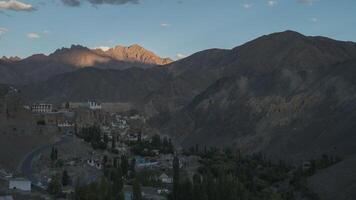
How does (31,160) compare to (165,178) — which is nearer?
(165,178)

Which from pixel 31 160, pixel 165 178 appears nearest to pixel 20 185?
pixel 31 160

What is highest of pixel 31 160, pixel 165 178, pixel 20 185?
pixel 31 160

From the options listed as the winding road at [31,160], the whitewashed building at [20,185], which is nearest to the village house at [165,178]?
the winding road at [31,160]

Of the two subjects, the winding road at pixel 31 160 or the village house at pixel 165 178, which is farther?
the village house at pixel 165 178

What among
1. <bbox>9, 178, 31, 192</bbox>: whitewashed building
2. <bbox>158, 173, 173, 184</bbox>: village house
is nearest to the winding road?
<bbox>9, 178, 31, 192</bbox>: whitewashed building

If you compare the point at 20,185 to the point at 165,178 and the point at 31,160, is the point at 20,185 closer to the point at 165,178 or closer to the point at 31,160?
the point at 31,160

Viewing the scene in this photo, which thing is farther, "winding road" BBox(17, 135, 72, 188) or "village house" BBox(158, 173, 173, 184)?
"village house" BBox(158, 173, 173, 184)

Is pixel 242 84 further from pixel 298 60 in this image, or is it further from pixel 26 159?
pixel 26 159

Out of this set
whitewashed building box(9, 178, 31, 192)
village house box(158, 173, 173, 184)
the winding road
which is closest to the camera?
whitewashed building box(9, 178, 31, 192)

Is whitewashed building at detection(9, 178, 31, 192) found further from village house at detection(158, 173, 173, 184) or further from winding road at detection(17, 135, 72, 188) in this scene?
village house at detection(158, 173, 173, 184)

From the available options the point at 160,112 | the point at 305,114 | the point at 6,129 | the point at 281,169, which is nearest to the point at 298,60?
the point at 160,112

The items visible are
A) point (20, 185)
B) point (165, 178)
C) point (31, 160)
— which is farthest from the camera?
point (31, 160)

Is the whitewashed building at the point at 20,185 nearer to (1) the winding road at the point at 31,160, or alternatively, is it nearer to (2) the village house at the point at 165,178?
(1) the winding road at the point at 31,160
